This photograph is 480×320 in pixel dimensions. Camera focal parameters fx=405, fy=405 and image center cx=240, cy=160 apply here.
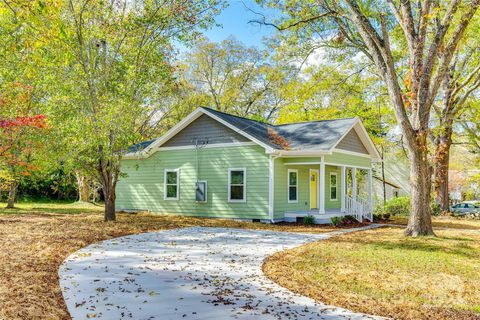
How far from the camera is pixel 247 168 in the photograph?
17.1 metres

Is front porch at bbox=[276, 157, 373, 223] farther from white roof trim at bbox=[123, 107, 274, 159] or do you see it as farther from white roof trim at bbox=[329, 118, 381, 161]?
white roof trim at bbox=[123, 107, 274, 159]

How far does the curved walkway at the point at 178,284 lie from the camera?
4930 millimetres

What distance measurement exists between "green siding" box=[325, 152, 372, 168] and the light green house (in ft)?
0.15

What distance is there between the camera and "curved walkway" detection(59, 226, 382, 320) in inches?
194

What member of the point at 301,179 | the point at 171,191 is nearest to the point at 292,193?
the point at 301,179

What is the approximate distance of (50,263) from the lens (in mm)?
7527

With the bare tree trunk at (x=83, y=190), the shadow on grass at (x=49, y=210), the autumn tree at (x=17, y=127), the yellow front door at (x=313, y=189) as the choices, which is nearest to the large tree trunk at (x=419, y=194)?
the yellow front door at (x=313, y=189)

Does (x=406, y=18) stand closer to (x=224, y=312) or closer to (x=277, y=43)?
(x=277, y=43)

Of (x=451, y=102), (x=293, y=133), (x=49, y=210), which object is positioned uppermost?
(x=451, y=102)

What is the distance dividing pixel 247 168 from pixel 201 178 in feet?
8.20

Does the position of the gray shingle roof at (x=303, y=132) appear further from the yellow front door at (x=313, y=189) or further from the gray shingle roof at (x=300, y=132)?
the yellow front door at (x=313, y=189)

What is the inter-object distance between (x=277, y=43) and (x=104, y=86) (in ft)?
22.0

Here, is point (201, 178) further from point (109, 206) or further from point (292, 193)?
point (109, 206)

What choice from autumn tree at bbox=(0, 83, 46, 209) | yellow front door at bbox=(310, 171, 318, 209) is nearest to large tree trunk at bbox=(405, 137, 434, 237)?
yellow front door at bbox=(310, 171, 318, 209)
